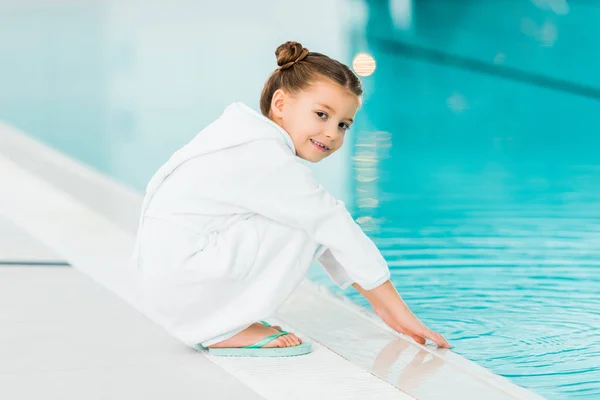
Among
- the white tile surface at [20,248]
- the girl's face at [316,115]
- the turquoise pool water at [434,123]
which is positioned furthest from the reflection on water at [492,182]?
the white tile surface at [20,248]

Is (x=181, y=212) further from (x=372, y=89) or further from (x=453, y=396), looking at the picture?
(x=372, y=89)

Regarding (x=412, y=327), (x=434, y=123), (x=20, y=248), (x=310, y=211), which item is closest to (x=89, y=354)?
(x=310, y=211)

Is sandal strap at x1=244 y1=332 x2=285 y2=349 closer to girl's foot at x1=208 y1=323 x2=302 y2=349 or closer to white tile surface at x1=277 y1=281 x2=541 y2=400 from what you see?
girl's foot at x1=208 y1=323 x2=302 y2=349

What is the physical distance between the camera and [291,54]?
5.95 feet

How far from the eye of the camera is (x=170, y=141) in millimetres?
5762

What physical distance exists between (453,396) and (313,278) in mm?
1241

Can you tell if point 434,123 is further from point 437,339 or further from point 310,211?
point 310,211

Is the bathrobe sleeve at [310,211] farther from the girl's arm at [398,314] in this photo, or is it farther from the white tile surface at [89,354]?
the white tile surface at [89,354]

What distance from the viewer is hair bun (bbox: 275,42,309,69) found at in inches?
71.3

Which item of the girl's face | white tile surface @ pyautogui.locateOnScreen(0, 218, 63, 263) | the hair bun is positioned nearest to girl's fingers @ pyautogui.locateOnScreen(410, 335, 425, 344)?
the girl's face

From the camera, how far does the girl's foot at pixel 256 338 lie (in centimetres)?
174

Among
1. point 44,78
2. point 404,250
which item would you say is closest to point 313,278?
point 404,250

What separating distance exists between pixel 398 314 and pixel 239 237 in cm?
31

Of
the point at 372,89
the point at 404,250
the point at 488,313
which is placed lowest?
the point at 488,313
